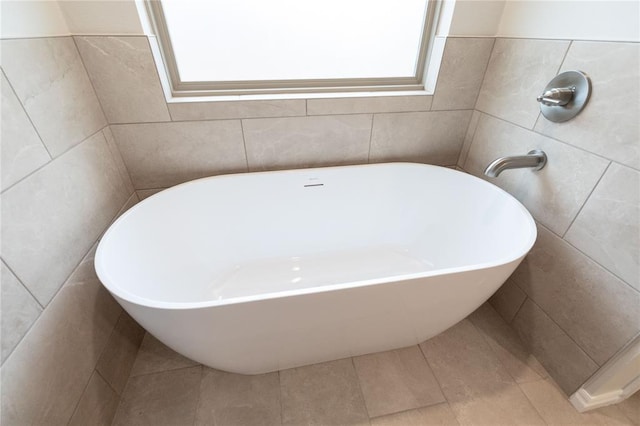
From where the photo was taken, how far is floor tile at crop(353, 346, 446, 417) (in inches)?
40.4

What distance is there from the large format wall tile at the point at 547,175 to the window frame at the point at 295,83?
16.4 inches

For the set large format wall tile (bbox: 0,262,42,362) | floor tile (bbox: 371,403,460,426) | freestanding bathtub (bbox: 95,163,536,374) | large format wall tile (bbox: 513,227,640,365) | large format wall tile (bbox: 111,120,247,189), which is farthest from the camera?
large format wall tile (bbox: 111,120,247,189)

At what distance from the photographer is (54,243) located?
81cm

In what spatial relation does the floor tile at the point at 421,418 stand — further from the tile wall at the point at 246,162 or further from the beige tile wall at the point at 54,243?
the beige tile wall at the point at 54,243

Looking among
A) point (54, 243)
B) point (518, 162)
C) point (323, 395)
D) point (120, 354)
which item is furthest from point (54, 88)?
point (518, 162)

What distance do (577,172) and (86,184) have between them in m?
1.70

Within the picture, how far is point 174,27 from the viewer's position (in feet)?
3.71

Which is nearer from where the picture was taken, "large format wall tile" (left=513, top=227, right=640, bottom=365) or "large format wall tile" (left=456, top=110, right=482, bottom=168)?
"large format wall tile" (left=513, top=227, right=640, bottom=365)

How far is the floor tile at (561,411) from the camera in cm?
99

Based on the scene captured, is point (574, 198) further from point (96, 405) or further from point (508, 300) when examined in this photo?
point (96, 405)

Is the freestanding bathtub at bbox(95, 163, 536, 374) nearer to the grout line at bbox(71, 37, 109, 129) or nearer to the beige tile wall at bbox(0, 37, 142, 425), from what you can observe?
the beige tile wall at bbox(0, 37, 142, 425)

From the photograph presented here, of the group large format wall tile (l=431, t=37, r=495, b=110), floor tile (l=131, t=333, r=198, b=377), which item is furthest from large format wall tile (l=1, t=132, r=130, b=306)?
large format wall tile (l=431, t=37, r=495, b=110)

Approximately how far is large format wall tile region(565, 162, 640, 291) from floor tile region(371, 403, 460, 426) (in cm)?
72

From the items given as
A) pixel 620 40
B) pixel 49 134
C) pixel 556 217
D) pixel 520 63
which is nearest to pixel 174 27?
pixel 49 134
